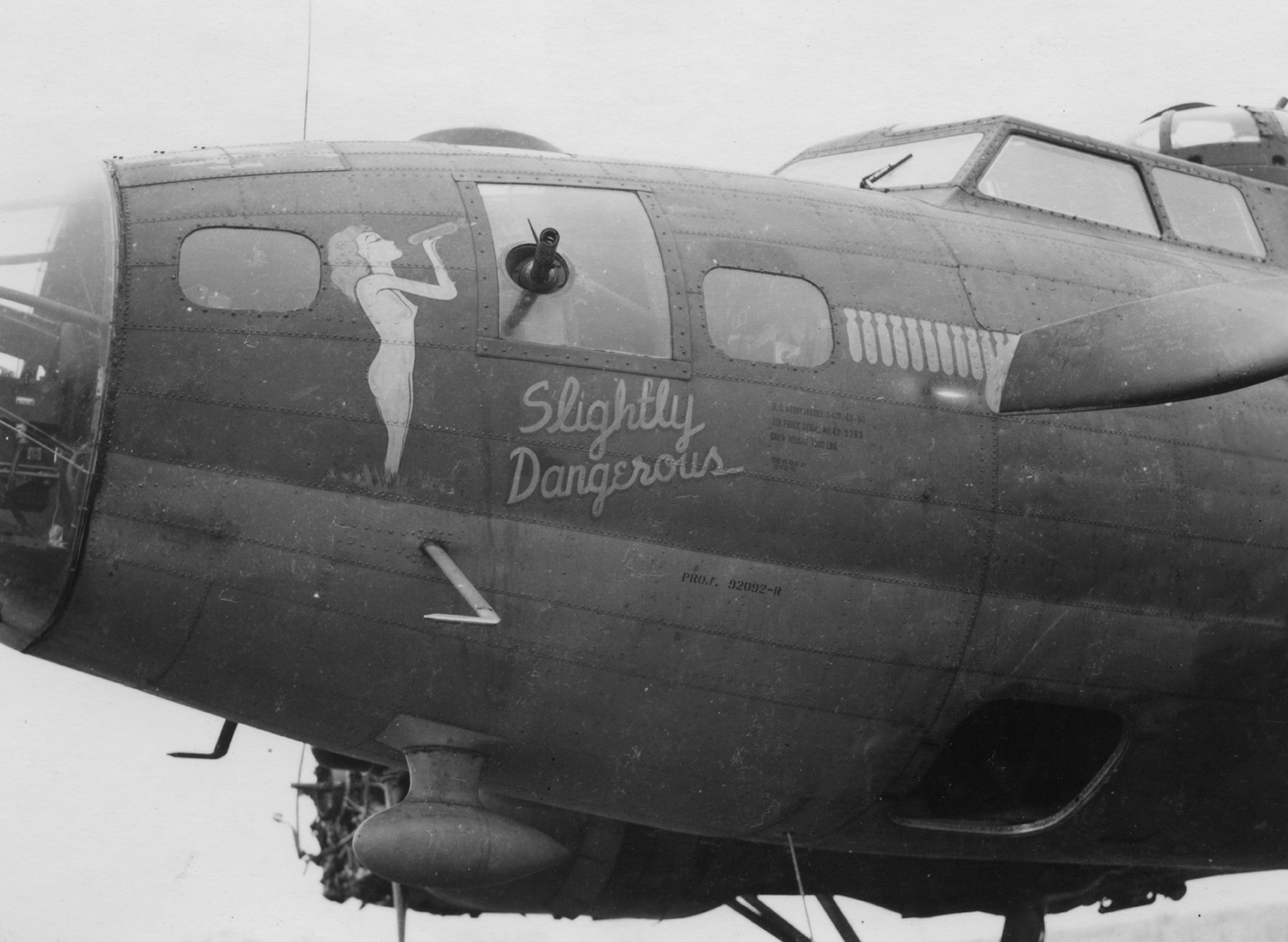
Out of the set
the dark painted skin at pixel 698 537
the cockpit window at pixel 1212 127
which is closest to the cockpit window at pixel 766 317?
the dark painted skin at pixel 698 537

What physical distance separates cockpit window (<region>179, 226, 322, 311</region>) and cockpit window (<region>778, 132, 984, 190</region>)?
2.93 m

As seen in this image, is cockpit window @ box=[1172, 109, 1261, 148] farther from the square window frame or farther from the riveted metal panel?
the riveted metal panel

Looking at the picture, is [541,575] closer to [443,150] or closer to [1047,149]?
[443,150]

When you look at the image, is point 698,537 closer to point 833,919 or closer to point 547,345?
point 547,345

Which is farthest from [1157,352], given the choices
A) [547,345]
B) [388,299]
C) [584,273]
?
[388,299]

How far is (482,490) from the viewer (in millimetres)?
6727

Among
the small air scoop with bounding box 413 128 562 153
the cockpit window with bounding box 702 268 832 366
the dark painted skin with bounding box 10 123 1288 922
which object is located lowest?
the dark painted skin with bounding box 10 123 1288 922

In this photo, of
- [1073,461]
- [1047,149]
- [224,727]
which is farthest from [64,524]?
[1047,149]

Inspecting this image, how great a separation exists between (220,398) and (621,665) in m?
2.02

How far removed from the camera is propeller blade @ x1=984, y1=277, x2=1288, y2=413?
6902 mm

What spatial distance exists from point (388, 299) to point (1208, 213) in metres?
5.23

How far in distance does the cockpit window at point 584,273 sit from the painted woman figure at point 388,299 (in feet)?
1.01

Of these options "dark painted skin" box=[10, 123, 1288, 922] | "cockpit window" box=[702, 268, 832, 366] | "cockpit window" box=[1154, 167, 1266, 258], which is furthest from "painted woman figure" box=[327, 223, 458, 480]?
"cockpit window" box=[1154, 167, 1266, 258]

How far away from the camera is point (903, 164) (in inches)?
368
